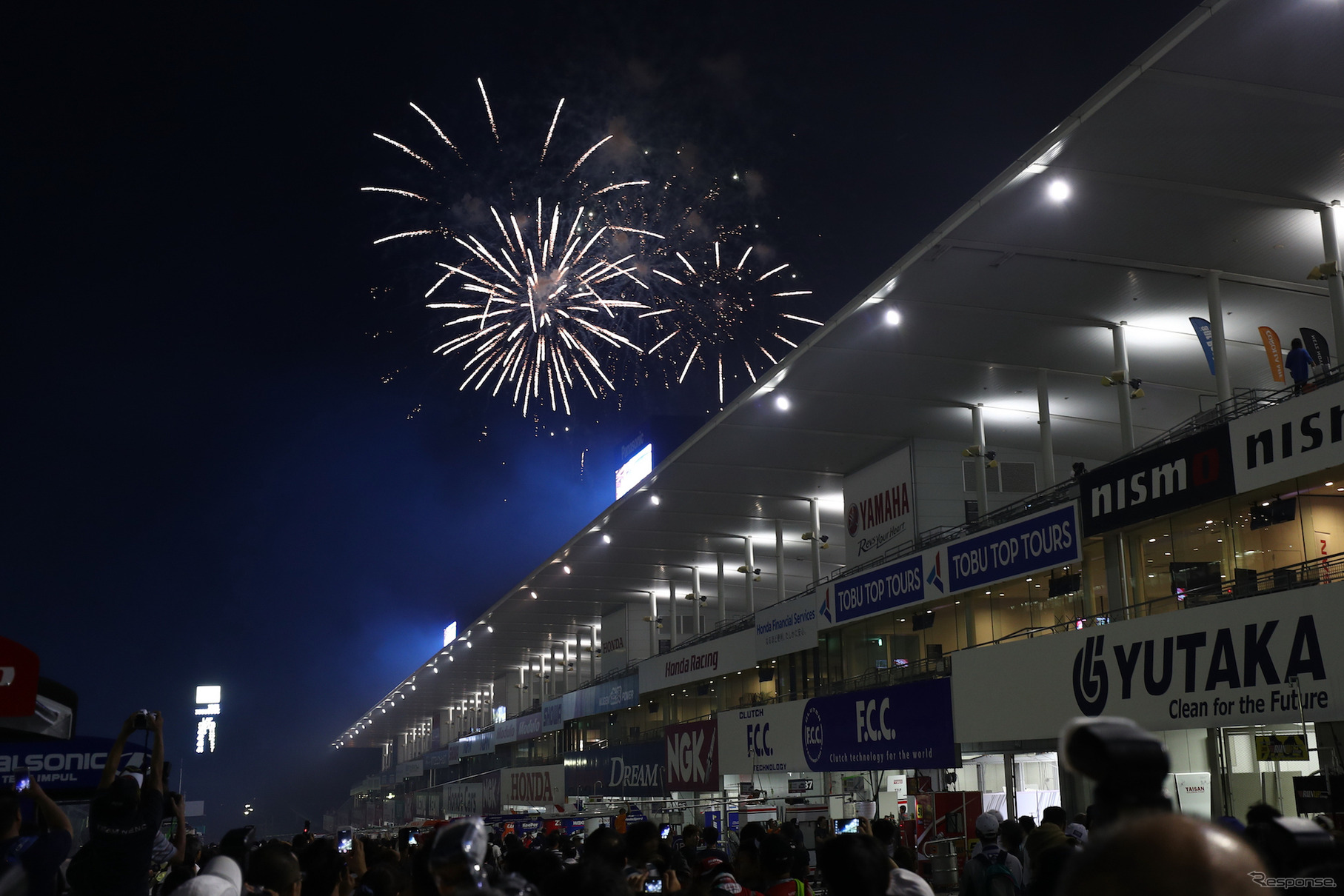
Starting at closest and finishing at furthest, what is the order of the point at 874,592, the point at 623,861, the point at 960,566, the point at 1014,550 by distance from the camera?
the point at 623,861, the point at 1014,550, the point at 960,566, the point at 874,592

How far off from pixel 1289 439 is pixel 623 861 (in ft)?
44.4

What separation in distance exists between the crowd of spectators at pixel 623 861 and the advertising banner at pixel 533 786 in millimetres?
43300

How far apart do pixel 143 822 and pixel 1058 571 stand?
21388 mm

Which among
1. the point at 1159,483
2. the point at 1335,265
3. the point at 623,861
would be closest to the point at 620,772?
the point at 1159,483

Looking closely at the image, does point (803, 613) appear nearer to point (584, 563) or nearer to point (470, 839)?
point (584, 563)

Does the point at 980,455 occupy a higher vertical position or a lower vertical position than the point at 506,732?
higher

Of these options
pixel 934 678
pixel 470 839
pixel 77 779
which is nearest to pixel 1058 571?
pixel 934 678

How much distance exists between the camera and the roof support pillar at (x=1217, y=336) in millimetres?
21297

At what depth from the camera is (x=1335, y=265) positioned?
1892 cm

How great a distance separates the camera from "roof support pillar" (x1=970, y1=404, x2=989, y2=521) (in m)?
30.3

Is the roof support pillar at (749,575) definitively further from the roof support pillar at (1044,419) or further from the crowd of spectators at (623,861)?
the crowd of spectators at (623,861)

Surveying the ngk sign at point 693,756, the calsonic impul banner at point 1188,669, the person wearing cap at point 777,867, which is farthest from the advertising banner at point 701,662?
the person wearing cap at point 777,867

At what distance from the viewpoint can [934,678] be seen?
25.2m

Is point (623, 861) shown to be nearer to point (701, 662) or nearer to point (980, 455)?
point (980, 455)
